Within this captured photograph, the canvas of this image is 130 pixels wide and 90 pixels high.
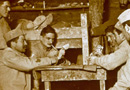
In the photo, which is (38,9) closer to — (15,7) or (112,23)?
(15,7)

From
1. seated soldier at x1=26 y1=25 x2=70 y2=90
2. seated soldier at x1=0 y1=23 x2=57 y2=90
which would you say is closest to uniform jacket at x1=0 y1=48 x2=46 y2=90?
seated soldier at x1=0 y1=23 x2=57 y2=90

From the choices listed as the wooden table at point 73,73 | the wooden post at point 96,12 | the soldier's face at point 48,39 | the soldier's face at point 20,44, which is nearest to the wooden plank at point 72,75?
the wooden table at point 73,73

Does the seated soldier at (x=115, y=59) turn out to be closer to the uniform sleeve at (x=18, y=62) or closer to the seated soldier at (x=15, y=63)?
the seated soldier at (x=15, y=63)

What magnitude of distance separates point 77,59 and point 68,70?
1.95 m

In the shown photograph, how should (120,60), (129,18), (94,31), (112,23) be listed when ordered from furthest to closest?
1. (94,31)
2. (112,23)
3. (120,60)
4. (129,18)

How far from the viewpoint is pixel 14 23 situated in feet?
23.2

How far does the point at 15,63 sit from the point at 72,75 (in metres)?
1.08

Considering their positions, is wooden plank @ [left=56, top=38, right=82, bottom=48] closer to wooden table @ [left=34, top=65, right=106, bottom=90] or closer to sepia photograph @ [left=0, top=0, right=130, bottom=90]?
sepia photograph @ [left=0, top=0, right=130, bottom=90]

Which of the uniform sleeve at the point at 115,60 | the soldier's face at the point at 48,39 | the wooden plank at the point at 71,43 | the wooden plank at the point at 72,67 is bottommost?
the wooden plank at the point at 72,67

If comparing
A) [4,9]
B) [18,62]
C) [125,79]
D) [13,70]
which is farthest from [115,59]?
[4,9]

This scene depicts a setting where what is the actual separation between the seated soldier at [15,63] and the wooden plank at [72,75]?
317 millimetres


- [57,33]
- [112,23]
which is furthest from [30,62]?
[112,23]

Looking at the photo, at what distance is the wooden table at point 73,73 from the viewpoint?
5.56 metres

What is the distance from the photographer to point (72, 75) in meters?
5.63
